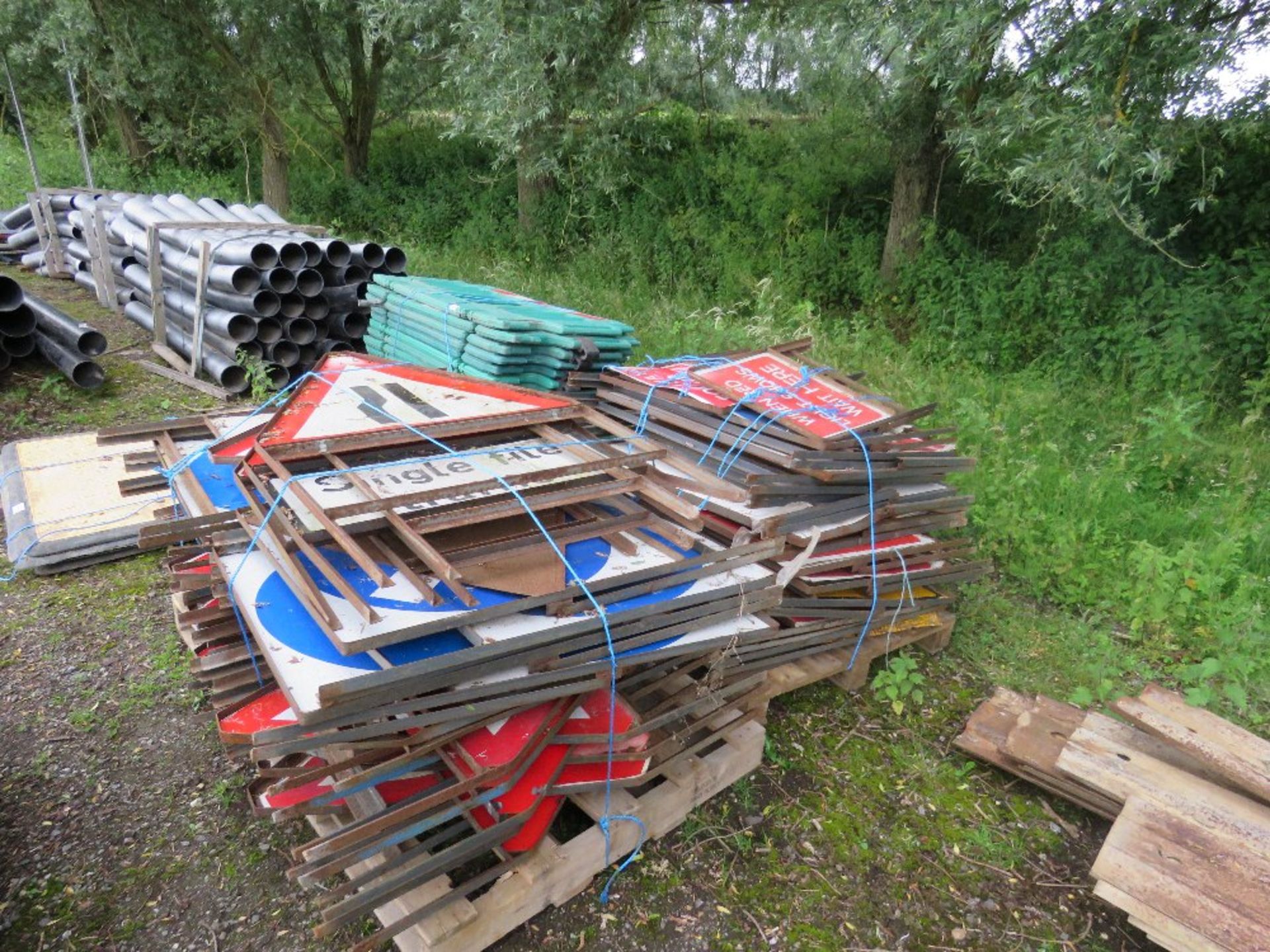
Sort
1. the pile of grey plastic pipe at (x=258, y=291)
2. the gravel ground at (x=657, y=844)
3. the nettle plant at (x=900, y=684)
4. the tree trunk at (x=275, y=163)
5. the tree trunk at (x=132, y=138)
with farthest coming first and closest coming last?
1. the tree trunk at (x=132, y=138)
2. the tree trunk at (x=275, y=163)
3. the pile of grey plastic pipe at (x=258, y=291)
4. the nettle plant at (x=900, y=684)
5. the gravel ground at (x=657, y=844)

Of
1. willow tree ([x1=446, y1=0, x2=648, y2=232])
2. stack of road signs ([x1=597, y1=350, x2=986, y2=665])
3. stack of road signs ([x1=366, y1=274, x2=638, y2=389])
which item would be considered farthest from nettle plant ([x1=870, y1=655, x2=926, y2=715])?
willow tree ([x1=446, y1=0, x2=648, y2=232])

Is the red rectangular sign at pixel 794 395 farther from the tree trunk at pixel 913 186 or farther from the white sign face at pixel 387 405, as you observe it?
the tree trunk at pixel 913 186

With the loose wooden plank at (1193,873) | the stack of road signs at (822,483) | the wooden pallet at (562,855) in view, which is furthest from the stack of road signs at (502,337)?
the loose wooden plank at (1193,873)

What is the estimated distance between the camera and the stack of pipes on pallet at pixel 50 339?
6.52m

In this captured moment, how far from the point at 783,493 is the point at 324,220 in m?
14.4

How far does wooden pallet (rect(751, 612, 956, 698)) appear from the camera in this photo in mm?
3477

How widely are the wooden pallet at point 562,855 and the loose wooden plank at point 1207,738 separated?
1.45 m

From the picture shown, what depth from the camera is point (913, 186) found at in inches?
354

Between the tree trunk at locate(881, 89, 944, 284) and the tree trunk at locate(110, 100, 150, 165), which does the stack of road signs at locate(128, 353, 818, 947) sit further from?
the tree trunk at locate(110, 100, 150, 165)

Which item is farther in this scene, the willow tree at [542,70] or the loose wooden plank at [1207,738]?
the willow tree at [542,70]

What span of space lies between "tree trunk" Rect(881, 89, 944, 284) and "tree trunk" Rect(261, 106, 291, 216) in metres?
10.2

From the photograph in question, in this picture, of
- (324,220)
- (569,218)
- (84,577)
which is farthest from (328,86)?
(84,577)

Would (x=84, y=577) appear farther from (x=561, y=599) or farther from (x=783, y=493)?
(x=783, y=493)

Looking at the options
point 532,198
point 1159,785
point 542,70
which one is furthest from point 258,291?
point 1159,785
